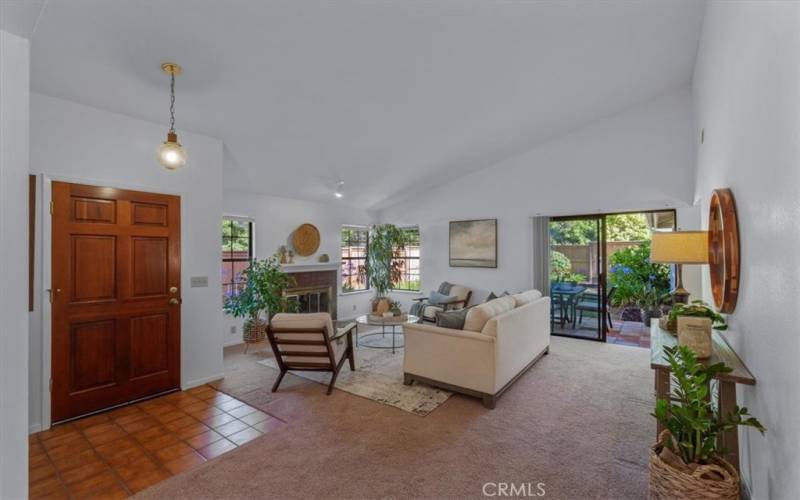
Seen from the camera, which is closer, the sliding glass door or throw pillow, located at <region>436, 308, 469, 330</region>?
throw pillow, located at <region>436, 308, 469, 330</region>

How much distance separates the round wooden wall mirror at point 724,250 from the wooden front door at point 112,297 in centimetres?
422

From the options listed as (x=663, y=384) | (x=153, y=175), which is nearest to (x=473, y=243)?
(x=663, y=384)

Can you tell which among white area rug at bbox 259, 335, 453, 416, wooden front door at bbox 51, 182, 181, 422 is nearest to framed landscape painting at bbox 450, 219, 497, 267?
white area rug at bbox 259, 335, 453, 416

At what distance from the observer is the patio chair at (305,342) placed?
340cm

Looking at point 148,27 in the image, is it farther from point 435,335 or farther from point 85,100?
point 435,335

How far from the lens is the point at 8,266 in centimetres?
153

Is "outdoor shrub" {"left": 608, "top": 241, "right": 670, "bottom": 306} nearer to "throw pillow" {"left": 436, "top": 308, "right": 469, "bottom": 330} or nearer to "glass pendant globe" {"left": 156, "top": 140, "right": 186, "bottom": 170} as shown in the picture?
"throw pillow" {"left": 436, "top": 308, "right": 469, "bottom": 330}

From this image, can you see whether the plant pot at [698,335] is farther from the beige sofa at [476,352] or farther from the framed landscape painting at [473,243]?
the framed landscape painting at [473,243]

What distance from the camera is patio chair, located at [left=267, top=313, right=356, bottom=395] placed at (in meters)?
3.40

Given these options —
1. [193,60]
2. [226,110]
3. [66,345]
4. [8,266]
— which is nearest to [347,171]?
[226,110]

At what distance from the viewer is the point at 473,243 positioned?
661cm

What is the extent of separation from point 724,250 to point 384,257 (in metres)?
5.59

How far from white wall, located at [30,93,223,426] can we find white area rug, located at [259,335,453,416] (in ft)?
3.05

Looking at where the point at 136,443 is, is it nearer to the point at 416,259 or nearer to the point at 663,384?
the point at 663,384
